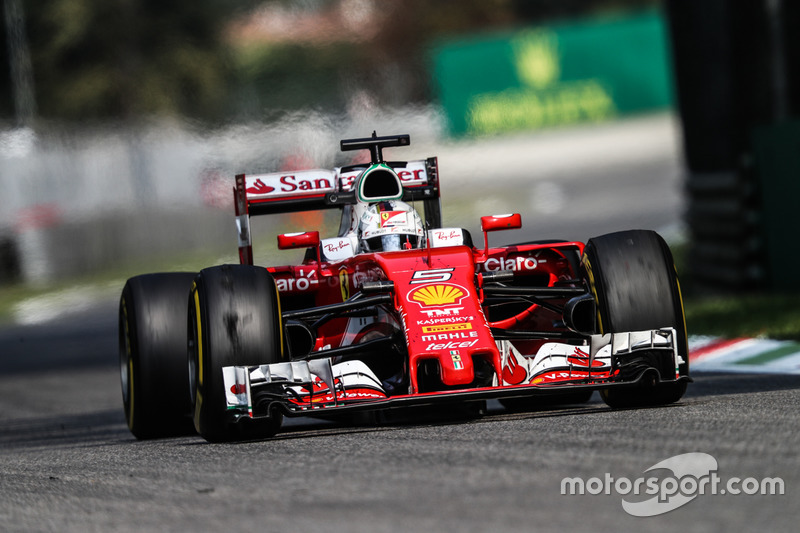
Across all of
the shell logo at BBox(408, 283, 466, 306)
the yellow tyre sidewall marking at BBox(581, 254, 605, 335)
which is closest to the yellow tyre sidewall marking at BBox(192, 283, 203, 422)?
→ the shell logo at BBox(408, 283, 466, 306)

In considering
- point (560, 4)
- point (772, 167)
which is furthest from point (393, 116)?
point (560, 4)

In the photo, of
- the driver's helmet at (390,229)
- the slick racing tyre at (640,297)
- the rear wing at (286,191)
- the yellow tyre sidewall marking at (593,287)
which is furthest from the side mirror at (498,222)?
the slick racing tyre at (640,297)

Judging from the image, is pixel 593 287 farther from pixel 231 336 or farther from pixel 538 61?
pixel 538 61

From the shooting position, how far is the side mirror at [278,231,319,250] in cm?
880

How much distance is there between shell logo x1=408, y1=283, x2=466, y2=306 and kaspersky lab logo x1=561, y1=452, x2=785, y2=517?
2.30 meters

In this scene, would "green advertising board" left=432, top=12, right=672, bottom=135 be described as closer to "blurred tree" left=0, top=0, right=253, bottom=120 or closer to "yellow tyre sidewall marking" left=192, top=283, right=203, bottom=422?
"blurred tree" left=0, top=0, right=253, bottom=120

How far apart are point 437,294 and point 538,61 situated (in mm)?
30331

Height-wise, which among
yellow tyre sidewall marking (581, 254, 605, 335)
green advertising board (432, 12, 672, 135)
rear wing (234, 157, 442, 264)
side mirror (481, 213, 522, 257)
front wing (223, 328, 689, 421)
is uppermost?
green advertising board (432, 12, 672, 135)

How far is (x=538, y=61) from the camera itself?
3700 cm

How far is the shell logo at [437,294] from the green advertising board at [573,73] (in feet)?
95.6

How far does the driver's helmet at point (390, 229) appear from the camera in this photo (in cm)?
852

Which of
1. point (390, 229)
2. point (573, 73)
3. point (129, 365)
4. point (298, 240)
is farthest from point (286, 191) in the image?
point (573, 73)

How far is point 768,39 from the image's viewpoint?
653 inches

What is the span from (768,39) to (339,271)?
983cm
